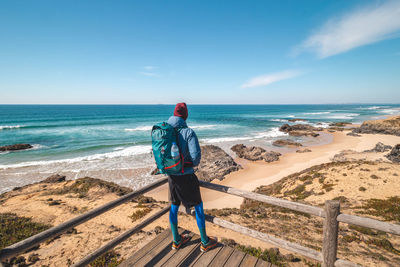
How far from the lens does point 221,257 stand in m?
3.35

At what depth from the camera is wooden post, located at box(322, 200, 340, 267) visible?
258cm

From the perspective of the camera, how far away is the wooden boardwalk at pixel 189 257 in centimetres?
322

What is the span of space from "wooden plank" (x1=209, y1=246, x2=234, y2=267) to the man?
20cm

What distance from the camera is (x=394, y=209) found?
6988 millimetres

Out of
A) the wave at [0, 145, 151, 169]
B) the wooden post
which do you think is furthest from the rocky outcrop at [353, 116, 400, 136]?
the wooden post

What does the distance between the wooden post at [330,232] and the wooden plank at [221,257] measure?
156 cm

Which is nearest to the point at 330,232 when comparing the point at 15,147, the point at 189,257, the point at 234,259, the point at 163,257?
the point at 234,259

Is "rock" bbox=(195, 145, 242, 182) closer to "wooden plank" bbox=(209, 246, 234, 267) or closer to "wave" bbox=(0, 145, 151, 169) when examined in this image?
"wave" bbox=(0, 145, 151, 169)

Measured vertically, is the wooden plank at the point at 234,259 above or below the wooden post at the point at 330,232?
below

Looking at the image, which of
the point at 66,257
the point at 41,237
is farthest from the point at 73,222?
the point at 66,257

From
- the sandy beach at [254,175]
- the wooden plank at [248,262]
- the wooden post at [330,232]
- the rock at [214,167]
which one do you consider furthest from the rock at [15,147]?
the wooden post at [330,232]

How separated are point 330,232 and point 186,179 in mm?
2326

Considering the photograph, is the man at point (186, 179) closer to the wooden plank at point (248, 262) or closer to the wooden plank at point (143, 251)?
the wooden plank at point (143, 251)

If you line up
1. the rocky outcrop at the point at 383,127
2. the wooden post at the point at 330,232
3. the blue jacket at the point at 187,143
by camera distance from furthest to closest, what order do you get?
the rocky outcrop at the point at 383,127
the blue jacket at the point at 187,143
the wooden post at the point at 330,232
